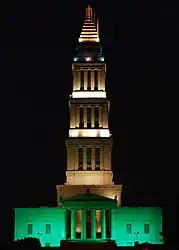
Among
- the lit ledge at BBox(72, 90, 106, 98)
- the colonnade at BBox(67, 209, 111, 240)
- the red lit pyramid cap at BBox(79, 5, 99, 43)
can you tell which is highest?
the red lit pyramid cap at BBox(79, 5, 99, 43)

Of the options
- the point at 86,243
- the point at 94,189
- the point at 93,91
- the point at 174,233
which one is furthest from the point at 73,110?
the point at 174,233

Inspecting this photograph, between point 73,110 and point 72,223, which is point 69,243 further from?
point 73,110

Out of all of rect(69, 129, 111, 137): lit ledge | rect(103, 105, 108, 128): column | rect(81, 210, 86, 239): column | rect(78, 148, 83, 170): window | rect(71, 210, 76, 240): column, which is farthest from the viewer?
rect(103, 105, 108, 128): column

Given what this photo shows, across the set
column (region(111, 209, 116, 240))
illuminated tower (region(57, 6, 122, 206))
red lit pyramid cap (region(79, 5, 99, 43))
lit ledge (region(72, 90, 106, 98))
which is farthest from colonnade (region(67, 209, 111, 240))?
red lit pyramid cap (region(79, 5, 99, 43))

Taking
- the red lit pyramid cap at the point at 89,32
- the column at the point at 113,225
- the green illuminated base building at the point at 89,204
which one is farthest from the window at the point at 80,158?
the red lit pyramid cap at the point at 89,32

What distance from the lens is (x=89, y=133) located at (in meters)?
93.3

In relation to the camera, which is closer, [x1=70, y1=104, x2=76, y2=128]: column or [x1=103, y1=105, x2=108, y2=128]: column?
[x1=103, y1=105, x2=108, y2=128]: column

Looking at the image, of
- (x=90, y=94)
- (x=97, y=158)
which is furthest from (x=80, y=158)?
(x=90, y=94)

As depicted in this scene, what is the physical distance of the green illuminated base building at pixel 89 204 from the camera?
90.6m

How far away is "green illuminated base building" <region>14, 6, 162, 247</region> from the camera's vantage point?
297 feet

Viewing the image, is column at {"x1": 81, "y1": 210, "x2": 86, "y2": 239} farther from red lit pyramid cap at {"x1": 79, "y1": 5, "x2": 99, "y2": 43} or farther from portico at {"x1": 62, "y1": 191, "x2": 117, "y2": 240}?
red lit pyramid cap at {"x1": 79, "y1": 5, "x2": 99, "y2": 43}

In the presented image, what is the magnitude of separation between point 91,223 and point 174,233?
17.2m

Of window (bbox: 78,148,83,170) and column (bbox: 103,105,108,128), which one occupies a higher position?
column (bbox: 103,105,108,128)

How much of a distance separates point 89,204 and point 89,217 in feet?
4.60
